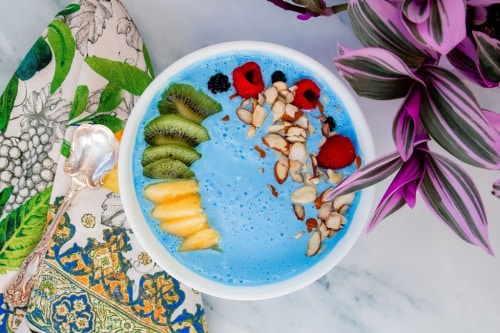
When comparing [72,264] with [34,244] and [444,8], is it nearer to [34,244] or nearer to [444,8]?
[34,244]

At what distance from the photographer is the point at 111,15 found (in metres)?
0.86

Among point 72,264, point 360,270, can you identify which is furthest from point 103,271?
point 360,270

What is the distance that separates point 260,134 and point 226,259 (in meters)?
0.17

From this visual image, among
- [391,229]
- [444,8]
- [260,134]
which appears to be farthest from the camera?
[391,229]

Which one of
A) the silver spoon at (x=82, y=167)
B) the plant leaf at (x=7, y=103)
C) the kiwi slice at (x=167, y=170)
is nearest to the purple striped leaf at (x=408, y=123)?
the kiwi slice at (x=167, y=170)

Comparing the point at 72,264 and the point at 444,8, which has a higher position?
the point at 444,8

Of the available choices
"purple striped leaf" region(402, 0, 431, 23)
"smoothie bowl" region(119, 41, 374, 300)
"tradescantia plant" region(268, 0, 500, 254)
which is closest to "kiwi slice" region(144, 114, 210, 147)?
"smoothie bowl" region(119, 41, 374, 300)

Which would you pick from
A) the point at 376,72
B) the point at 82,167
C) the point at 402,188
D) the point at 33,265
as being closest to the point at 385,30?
the point at 376,72

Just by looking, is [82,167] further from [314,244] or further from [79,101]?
[314,244]

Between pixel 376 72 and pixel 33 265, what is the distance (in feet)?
1.78

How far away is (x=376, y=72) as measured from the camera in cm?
59

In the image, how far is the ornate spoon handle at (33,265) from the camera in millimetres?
879

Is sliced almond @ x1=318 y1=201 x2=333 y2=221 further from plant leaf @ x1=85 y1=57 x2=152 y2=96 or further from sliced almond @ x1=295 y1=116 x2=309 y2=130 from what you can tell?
plant leaf @ x1=85 y1=57 x2=152 y2=96

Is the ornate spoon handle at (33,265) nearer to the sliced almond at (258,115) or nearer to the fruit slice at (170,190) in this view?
the fruit slice at (170,190)
